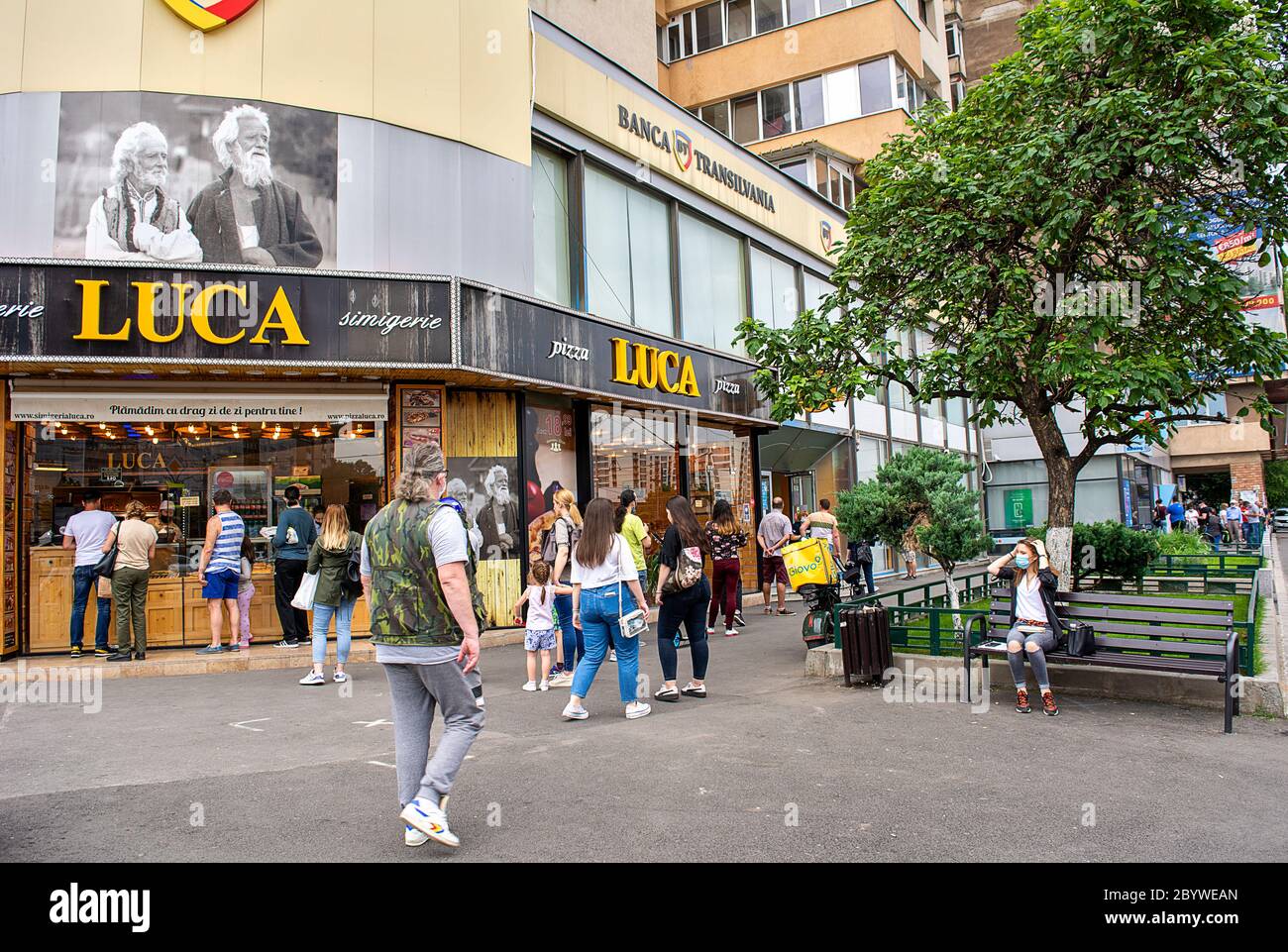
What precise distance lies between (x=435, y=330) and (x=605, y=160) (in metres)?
5.10

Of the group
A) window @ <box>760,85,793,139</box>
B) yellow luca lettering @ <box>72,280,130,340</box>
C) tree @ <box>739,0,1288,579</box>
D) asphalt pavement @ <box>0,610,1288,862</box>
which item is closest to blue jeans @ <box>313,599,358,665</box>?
asphalt pavement @ <box>0,610,1288,862</box>

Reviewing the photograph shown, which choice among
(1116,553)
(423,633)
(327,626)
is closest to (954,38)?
(1116,553)

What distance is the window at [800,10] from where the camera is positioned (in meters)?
24.6

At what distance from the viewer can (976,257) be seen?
9188 mm

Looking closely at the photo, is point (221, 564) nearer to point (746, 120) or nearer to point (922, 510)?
point (922, 510)

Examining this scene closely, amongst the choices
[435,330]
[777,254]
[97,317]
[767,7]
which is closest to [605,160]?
[435,330]

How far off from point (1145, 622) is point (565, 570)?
5040mm

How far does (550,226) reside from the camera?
12906 millimetres

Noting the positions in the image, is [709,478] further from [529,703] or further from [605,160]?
[529,703]

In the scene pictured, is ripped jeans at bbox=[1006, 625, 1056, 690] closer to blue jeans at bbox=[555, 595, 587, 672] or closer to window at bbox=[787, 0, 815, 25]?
blue jeans at bbox=[555, 595, 587, 672]

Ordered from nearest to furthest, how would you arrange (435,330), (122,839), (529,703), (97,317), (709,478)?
(122,839) → (529,703) → (97,317) → (435,330) → (709,478)

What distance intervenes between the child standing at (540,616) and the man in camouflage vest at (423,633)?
3.76m

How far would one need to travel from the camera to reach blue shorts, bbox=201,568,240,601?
396 inches

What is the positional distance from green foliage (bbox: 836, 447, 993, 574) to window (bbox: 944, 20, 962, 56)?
3559 centimetres
